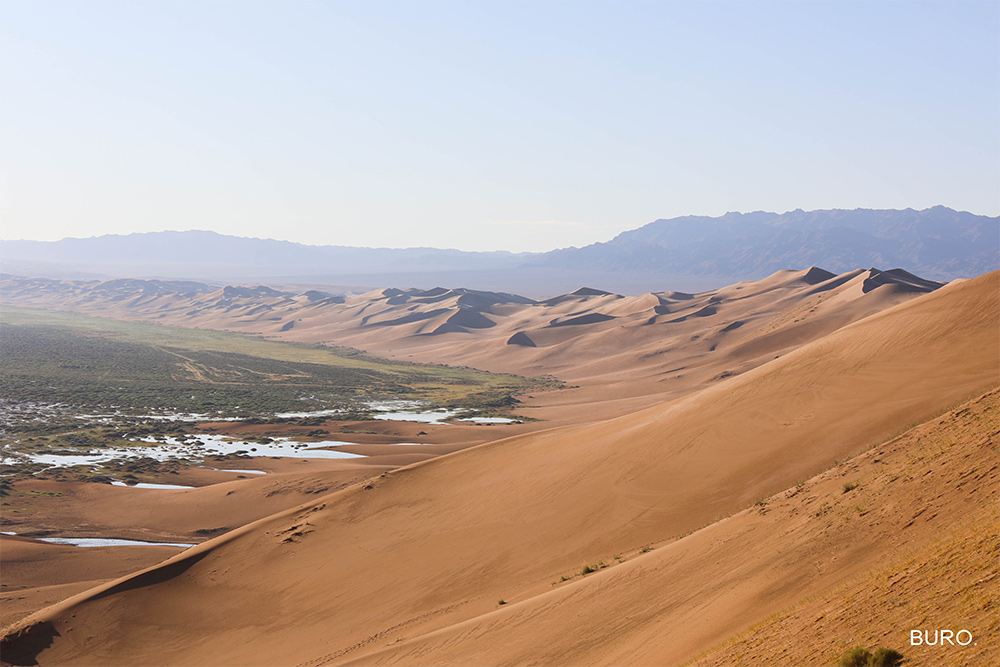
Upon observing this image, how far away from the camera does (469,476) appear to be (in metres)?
20.8

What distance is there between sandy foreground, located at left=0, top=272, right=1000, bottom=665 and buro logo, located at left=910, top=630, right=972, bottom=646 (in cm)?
14

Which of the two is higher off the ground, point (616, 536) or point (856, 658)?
point (856, 658)

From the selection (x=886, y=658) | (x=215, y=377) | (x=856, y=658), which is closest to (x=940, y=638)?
(x=886, y=658)

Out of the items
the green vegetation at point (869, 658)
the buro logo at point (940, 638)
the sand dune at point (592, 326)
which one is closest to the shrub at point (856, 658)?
the green vegetation at point (869, 658)

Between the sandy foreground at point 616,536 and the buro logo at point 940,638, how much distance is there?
0.14m

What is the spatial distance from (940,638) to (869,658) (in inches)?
23.7

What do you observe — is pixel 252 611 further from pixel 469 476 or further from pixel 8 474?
pixel 8 474

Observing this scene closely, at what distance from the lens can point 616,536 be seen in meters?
14.6

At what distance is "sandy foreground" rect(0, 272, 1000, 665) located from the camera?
936cm

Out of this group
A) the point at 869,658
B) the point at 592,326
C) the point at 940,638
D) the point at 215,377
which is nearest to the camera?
the point at 940,638

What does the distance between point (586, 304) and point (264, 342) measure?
46.8 m

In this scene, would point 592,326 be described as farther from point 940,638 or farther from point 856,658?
point 940,638

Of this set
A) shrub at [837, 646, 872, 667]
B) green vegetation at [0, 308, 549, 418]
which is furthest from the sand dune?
shrub at [837, 646, 872, 667]

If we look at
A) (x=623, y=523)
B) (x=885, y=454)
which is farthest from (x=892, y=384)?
(x=623, y=523)
